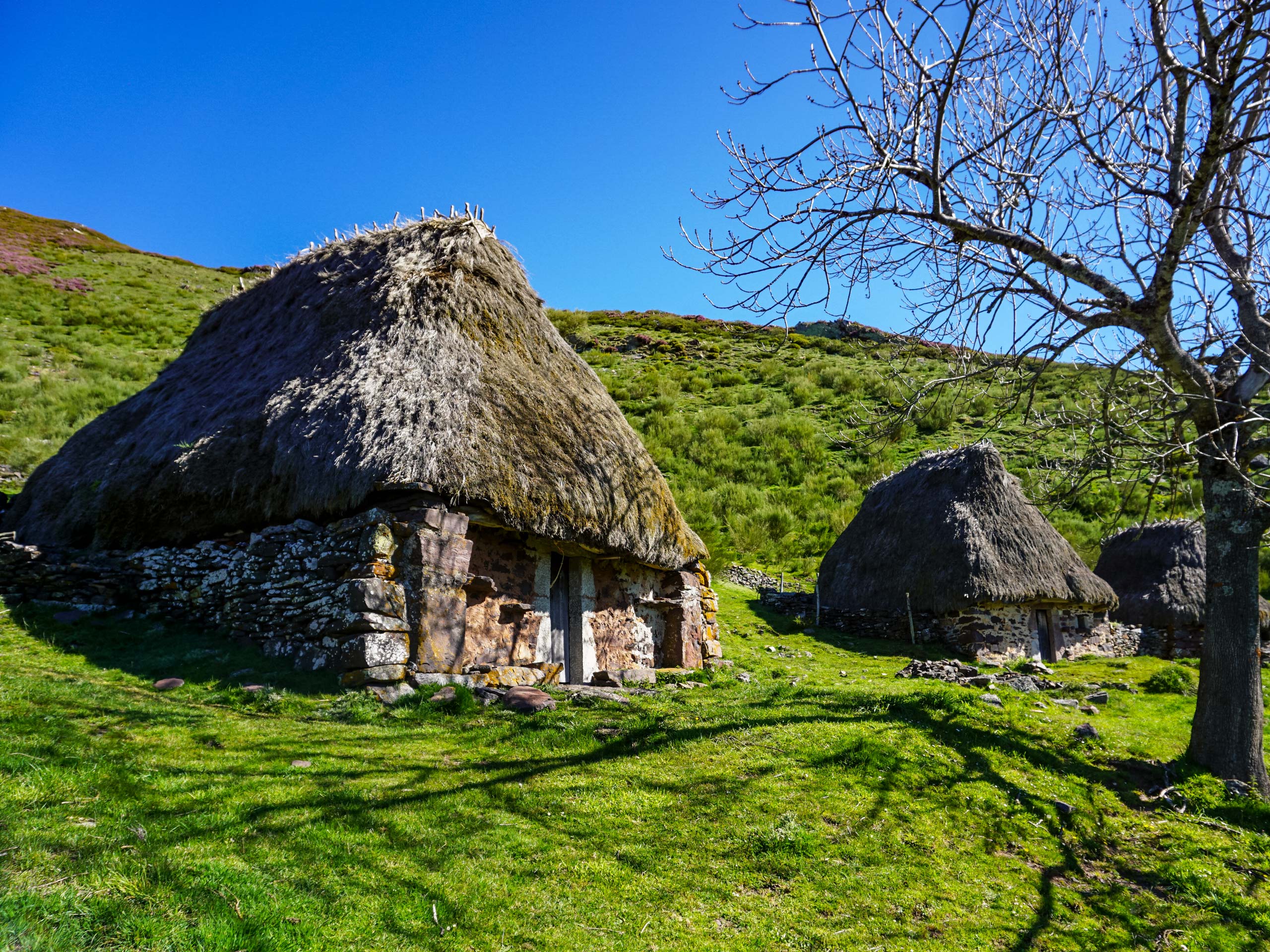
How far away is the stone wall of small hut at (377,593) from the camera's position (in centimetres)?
743

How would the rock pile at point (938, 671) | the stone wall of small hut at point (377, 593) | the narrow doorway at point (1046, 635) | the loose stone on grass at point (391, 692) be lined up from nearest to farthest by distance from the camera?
the loose stone on grass at point (391, 692)
the stone wall of small hut at point (377, 593)
the rock pile at point (938, 671)
the narrow doorway at point (1046, 635)

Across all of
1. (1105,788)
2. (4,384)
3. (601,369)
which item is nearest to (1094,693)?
(1105,788)

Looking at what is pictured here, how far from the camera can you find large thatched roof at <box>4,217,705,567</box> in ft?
26.9

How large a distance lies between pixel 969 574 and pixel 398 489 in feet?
41.5

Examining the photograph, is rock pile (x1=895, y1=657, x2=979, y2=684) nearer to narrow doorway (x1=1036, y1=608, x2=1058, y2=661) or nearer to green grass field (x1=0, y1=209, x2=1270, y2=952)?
green grass field (x1=0, y1=209, x2=1270, y2=952)

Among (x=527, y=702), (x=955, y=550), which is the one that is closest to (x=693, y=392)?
(x=955, y=550)

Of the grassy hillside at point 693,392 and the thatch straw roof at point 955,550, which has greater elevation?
the grassy hillside at point 693,392

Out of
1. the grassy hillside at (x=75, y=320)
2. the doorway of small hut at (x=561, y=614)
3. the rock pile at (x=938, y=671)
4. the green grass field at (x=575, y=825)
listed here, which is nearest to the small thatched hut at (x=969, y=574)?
the rock pile at (x=938, y=671)

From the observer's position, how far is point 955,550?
1598cm

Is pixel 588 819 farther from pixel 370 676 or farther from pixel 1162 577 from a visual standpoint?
pixel 1162 577

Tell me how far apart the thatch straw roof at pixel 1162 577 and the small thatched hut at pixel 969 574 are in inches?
56.0

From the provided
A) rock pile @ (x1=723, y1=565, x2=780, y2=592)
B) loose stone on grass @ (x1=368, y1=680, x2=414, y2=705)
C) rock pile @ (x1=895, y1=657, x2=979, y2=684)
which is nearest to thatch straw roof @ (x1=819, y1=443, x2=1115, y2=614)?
rock pile @ (x1=723, y1=565, x2=780, y2=592)

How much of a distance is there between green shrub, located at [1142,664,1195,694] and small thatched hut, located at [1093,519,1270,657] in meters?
5.69

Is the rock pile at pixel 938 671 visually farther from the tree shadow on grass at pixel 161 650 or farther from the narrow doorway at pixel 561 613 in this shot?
the tree shadow on grass at pixel 161 650
